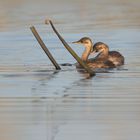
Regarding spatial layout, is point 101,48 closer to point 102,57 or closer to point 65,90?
point 102,57

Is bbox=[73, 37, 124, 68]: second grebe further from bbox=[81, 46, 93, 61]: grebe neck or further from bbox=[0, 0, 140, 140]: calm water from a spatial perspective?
bbox=[0, 0, 140, 140]: calm water

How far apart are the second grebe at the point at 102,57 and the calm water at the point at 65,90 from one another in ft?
0.66

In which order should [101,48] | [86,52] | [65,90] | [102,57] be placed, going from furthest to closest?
[86,52], [101,48], [102,57], [65,90]

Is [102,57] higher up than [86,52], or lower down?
lower down

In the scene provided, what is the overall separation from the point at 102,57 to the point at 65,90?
4233mm

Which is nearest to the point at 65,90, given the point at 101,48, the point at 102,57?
the point at 102,57

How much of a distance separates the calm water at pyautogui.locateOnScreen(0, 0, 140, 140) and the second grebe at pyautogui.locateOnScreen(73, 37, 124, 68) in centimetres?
20

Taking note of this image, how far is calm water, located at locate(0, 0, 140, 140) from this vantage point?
33.1ft

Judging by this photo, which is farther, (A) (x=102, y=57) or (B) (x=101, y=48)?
(B) (x=101, y=48)

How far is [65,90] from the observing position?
42.1 ft

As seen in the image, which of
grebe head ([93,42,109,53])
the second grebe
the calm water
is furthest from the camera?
grebe head ([93,42,109,53])

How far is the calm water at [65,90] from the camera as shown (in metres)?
10.1

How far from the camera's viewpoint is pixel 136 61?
1611 centimetres

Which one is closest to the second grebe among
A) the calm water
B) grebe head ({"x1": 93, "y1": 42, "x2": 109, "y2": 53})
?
grebe head ({"x1": 93, "y1": 42, "x2": 109, "y2": 53})
